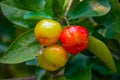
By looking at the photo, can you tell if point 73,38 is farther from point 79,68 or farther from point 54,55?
point 79,68

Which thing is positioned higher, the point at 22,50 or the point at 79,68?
the point at 22,50

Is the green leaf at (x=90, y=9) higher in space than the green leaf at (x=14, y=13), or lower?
higher

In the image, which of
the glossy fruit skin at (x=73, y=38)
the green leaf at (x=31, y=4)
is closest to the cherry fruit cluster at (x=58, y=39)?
the glossy fruit skin at (x=73, y=38)

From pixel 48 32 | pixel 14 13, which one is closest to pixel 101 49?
pixel 48 32

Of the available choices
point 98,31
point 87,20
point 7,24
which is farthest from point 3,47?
point 87,20

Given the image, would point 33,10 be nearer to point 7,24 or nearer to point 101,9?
point 101,9

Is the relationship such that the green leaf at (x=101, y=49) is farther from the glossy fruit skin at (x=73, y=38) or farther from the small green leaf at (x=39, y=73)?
the small green leaf at (x=39, y=73)
